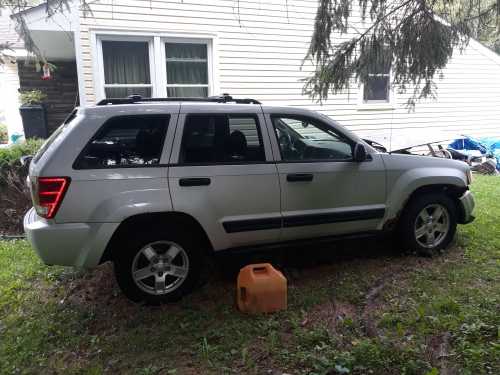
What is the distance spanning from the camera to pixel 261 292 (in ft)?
11.2

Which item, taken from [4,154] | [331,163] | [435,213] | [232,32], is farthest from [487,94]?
[4,154]

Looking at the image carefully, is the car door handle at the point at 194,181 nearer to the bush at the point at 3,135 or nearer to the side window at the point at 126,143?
the side window at the point at 126,143

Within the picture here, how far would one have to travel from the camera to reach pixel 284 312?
3.51 m

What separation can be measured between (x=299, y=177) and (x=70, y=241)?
2.10 m

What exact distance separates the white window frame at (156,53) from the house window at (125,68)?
84 millimetres

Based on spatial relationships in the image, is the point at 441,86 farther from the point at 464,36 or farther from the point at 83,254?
the point at 83,254

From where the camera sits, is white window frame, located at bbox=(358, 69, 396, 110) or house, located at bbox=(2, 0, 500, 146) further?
white window frame, located at bbox=(358, 69, 396, 110)

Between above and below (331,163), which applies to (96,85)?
above

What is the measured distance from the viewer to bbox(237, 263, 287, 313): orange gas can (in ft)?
11.2

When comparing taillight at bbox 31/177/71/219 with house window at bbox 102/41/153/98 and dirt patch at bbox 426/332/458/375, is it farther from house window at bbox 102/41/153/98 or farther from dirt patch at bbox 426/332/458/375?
house window at bbox 102/41/153/98

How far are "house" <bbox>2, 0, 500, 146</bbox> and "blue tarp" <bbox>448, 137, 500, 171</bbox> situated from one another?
2509 mm

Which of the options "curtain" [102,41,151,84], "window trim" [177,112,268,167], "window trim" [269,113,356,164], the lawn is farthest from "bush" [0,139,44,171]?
"window trim" [269,113,356,164]

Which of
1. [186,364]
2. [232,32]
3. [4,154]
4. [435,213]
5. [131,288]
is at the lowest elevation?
[186,364]

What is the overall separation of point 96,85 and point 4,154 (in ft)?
7.86
